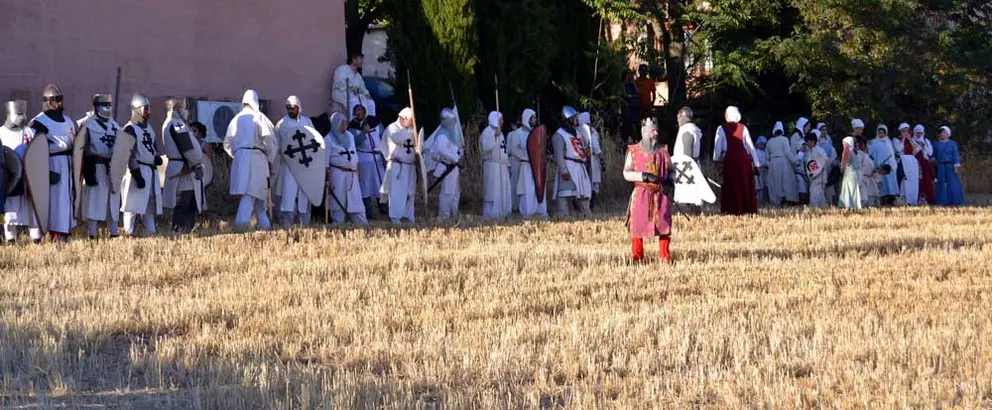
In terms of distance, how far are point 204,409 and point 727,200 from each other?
13.6 metres

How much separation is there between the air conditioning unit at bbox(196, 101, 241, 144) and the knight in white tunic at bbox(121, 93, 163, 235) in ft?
12.5

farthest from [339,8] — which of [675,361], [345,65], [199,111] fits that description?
[675,361]

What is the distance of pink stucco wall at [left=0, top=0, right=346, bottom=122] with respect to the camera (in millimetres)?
18469

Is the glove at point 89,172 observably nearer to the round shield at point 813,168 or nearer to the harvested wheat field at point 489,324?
the harvested wheat field at point 489,324

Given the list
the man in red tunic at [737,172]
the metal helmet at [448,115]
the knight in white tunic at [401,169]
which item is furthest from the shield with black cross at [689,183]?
the knight in white tunic at [401,169]

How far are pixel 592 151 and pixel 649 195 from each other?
29.2 feet

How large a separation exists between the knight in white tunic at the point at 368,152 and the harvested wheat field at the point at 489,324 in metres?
4.94

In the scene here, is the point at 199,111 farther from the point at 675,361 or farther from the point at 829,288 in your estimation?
the point at 675,361

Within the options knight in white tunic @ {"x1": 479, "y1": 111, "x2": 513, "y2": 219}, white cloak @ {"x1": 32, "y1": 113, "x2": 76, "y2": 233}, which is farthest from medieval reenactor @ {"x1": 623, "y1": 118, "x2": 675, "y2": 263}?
knight in white tunic @ {"x1": 479, "y1": 111, "x2": 513, "y2": 219}

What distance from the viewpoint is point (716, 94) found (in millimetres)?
28891

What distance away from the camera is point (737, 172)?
20.0 meters

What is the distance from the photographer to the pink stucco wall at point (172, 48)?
60.6 feet

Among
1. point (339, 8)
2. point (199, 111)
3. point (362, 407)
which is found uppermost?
point (339, 8)

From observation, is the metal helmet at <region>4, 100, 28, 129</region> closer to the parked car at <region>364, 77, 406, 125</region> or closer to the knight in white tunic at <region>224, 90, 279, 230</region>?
the knight in white tunic at <region>224, 90, 279, 230</region>
